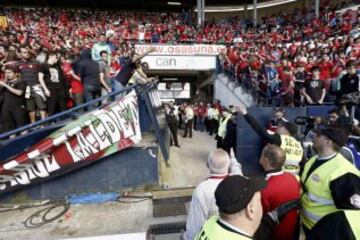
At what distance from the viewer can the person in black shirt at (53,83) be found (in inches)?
200

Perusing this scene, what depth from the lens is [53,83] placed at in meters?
5.26

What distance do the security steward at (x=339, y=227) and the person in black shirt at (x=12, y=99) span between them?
4665mm

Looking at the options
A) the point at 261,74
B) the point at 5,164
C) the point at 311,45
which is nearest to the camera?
the point at 5,164

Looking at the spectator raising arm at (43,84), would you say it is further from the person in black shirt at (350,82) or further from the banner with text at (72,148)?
the person in black shirt at (350,82)

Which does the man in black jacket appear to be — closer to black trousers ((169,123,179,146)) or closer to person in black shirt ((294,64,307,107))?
black trousers ((169,123,179,146))

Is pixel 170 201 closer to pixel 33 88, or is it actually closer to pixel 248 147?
pixel 248 147

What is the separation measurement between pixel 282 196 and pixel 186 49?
45.7 feet

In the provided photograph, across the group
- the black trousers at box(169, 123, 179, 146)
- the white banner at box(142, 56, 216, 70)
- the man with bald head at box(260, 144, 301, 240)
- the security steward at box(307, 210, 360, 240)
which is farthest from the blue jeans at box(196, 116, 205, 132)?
the security steward at box(307, 210, 360, 240)

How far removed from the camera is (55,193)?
14.3ft

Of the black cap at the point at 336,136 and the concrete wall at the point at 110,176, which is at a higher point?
the black cap at the point at 336,136

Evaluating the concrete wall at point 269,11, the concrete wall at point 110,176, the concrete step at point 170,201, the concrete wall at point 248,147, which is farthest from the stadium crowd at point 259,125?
the concrete wall at point 269,11

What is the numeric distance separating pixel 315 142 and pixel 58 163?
11.6 feet

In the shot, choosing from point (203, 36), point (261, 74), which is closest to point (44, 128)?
point (261, 74)

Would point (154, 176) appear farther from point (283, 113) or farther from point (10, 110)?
point (283, 113)
